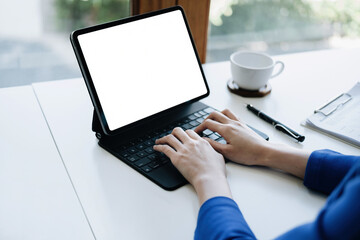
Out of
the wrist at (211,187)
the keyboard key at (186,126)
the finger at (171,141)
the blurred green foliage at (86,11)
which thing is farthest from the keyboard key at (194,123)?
the blurred green foliage at (86,11)

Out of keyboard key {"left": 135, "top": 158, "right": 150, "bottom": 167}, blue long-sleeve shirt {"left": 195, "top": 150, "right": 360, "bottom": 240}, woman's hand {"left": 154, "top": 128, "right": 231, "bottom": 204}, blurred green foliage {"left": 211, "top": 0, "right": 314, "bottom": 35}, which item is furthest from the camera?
blurred green foliage {"left": 211, "top": 0, "right": 314, "bottom": 35}

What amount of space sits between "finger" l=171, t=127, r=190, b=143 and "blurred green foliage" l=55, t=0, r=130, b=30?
0.63 meters

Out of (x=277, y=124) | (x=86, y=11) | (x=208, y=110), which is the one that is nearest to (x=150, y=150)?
(x=208, y=110)

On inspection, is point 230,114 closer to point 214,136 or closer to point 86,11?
point 214,136

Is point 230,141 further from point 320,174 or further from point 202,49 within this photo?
point 202,49

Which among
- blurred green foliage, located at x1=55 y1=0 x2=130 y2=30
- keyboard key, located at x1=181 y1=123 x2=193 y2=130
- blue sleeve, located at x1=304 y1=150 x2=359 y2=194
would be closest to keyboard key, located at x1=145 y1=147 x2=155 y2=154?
keyboard key, located at x1=181 y1=123 x2=193 y2=130

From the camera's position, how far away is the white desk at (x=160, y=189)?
0.73 metres

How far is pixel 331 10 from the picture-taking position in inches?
88.0

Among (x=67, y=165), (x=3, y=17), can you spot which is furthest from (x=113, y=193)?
(x=3, y=17)

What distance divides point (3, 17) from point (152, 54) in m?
0.61

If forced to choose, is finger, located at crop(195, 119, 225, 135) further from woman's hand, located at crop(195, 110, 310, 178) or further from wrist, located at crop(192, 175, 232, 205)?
wrist, located at crop(192, 175, 232, 205)

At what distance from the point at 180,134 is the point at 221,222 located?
0.91ft

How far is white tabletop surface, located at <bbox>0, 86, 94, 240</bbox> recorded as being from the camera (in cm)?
71

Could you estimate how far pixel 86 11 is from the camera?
142cm
